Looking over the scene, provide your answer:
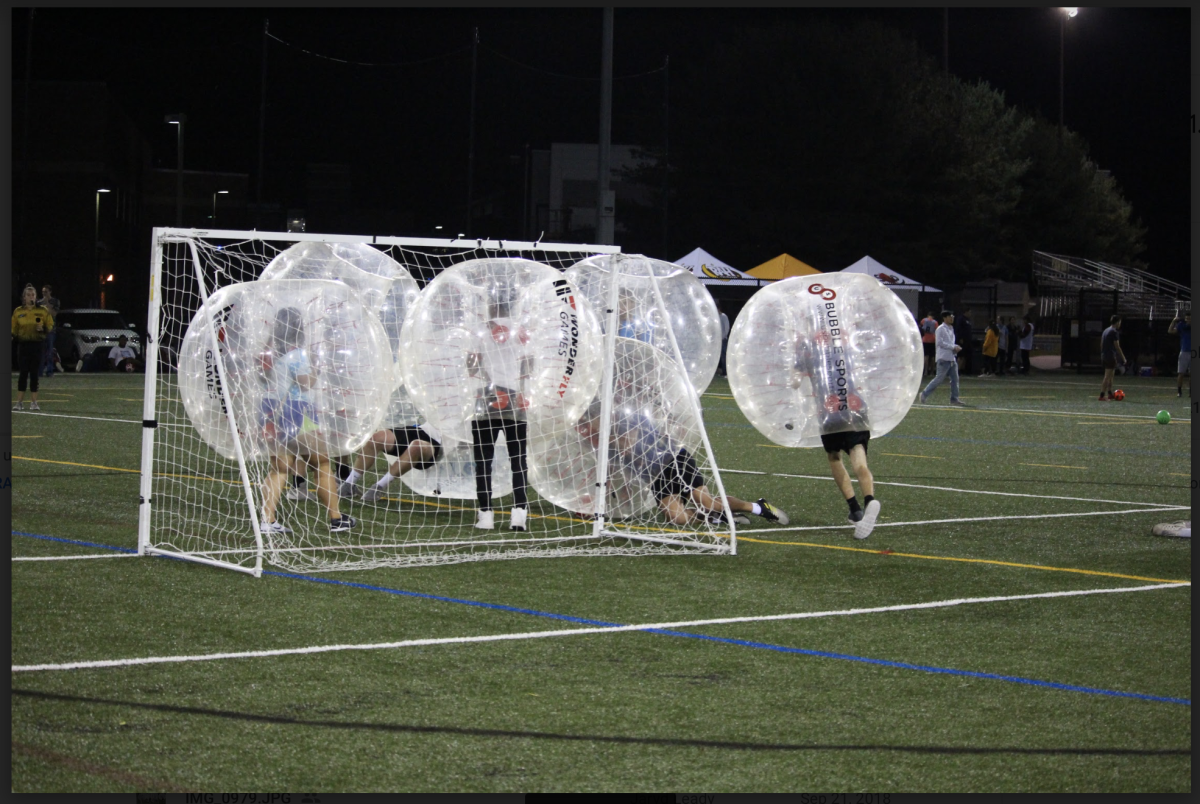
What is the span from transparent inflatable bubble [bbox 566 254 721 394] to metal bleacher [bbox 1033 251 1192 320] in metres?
39.2

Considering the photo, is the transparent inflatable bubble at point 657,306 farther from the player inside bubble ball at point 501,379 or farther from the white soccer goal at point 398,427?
the player inside bubble ball at point 501,379

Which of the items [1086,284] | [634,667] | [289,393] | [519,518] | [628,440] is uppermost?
[1086,284]

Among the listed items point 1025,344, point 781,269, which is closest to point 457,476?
point 781,269

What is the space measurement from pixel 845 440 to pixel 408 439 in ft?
11.0

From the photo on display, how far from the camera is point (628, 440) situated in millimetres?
9656

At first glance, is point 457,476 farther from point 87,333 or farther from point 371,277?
point 87,333

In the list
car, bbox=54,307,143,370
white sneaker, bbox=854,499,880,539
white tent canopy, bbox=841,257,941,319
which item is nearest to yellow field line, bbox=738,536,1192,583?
white sneaker, bbox=854,499,880,539

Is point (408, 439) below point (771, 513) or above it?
above

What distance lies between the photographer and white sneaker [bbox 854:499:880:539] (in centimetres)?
964

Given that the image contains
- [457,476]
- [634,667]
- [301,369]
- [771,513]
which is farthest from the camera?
[457,476]

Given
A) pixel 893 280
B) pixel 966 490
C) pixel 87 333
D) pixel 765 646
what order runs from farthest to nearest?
pixel 893 280, pixel 87 333, pixel 966 490, pixel 765 646

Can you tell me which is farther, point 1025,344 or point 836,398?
point 1025,344

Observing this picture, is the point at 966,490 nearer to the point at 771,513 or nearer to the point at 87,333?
the point at 771,513

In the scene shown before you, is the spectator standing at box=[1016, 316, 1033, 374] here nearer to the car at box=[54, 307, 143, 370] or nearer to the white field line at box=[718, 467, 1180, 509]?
the car at box=[54, 307, 143, 370]
